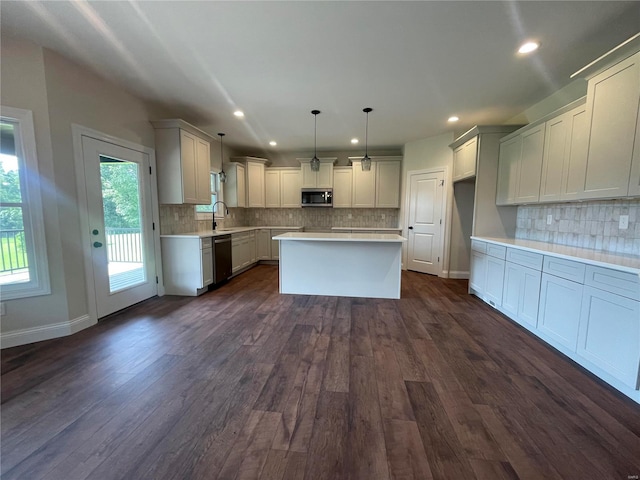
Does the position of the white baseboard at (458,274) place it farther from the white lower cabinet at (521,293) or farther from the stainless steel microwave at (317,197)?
the stainless steel microwave at (317,197)

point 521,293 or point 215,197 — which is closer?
point 521,293

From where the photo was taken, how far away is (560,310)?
2.35 meters

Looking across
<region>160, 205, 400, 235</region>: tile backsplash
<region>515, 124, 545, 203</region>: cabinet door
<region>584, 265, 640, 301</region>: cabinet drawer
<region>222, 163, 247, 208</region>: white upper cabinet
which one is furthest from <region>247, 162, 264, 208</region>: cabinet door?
<region>584, 265, 640, 301</region>: cabinet drawer

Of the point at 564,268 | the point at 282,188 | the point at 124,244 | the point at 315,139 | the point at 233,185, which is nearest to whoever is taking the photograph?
the point at 564,268

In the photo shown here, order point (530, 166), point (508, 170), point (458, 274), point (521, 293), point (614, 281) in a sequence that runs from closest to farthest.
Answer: point (614, 281)
point (521, 293)
point (530, 166)
point (508, 170)
point (458, 274)

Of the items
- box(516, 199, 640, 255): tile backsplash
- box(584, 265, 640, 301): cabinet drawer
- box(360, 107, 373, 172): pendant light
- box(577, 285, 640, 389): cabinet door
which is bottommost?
box(577, 285, 640, 389): cabinet door

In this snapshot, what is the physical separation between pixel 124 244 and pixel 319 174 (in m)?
4.12

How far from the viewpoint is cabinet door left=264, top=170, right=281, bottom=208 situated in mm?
6430

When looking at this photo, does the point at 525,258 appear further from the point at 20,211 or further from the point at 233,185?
the point at 233,185

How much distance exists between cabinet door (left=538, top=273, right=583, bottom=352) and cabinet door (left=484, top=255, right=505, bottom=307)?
2.17 feet

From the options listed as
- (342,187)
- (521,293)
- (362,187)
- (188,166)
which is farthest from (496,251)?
(188,166)

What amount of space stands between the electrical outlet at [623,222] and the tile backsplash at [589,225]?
0.02 m

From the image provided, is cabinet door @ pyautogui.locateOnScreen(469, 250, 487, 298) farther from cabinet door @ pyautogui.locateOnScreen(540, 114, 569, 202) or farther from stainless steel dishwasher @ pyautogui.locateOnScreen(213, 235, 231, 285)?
stainless steel dishwasher @ pyautogui.locateOnScreen(213, 235, 231, 285)

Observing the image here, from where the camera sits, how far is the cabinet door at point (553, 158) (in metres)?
2.77
